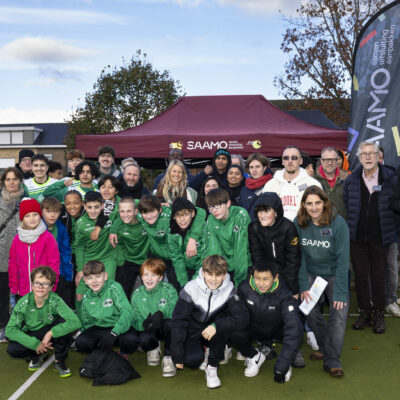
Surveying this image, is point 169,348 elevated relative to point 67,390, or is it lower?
elevated

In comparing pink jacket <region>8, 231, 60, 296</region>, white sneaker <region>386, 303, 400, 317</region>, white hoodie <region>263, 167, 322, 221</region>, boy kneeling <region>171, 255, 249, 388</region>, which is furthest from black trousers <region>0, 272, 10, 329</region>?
white sneaker <region>386, 303, 400, 317</region>

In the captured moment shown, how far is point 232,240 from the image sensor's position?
4773 millimetres

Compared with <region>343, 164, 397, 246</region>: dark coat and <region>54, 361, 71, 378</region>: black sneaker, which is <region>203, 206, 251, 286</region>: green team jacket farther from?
<region>54, 361, 71, 378</region>: black sneaker

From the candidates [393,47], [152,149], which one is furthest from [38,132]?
[393,47]

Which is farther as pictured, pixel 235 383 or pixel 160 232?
pixel 160 232

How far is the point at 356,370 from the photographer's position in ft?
14.4

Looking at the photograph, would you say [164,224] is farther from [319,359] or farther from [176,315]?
[319,359]

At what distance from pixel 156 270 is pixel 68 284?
1.30 m

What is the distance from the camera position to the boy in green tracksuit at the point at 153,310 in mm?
4477

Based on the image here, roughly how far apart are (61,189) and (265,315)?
3.27 metres

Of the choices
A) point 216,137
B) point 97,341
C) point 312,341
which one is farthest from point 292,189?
point 216,137

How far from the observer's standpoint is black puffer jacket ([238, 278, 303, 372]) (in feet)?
13.6

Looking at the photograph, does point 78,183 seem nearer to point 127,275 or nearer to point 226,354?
point 127,275

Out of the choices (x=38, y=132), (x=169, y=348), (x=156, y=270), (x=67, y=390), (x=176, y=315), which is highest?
(x=38, y=132)
